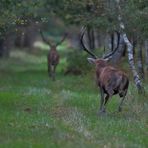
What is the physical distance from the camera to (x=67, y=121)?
1672 centimetres

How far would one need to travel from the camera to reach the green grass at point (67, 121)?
13805 mm

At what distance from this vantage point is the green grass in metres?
13.8

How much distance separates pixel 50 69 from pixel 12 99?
43.8 feet

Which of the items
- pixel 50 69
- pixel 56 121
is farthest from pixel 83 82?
pixel 56 121

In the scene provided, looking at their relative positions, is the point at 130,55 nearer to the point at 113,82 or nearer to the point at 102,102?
the point at 102,102

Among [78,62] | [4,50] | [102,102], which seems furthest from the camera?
[4,50]

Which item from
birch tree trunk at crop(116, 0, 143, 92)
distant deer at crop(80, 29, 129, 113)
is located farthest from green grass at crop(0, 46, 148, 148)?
distant deer at crop(80, 29, 129, 113)

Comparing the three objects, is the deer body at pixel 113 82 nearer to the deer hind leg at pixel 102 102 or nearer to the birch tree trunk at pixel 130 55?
the deer hind leg at pixel 102 102

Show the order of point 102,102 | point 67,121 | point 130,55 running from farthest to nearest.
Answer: point 130,55
point 102,102
point 67,121

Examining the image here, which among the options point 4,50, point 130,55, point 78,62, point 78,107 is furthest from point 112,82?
point 4,50

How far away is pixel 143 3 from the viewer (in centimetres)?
2231

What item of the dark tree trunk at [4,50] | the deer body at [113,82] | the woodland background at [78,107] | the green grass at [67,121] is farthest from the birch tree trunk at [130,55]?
the dark tree trunk at [4,50]

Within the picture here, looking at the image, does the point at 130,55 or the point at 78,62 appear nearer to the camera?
the point at 130,55

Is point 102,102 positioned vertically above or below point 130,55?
below
